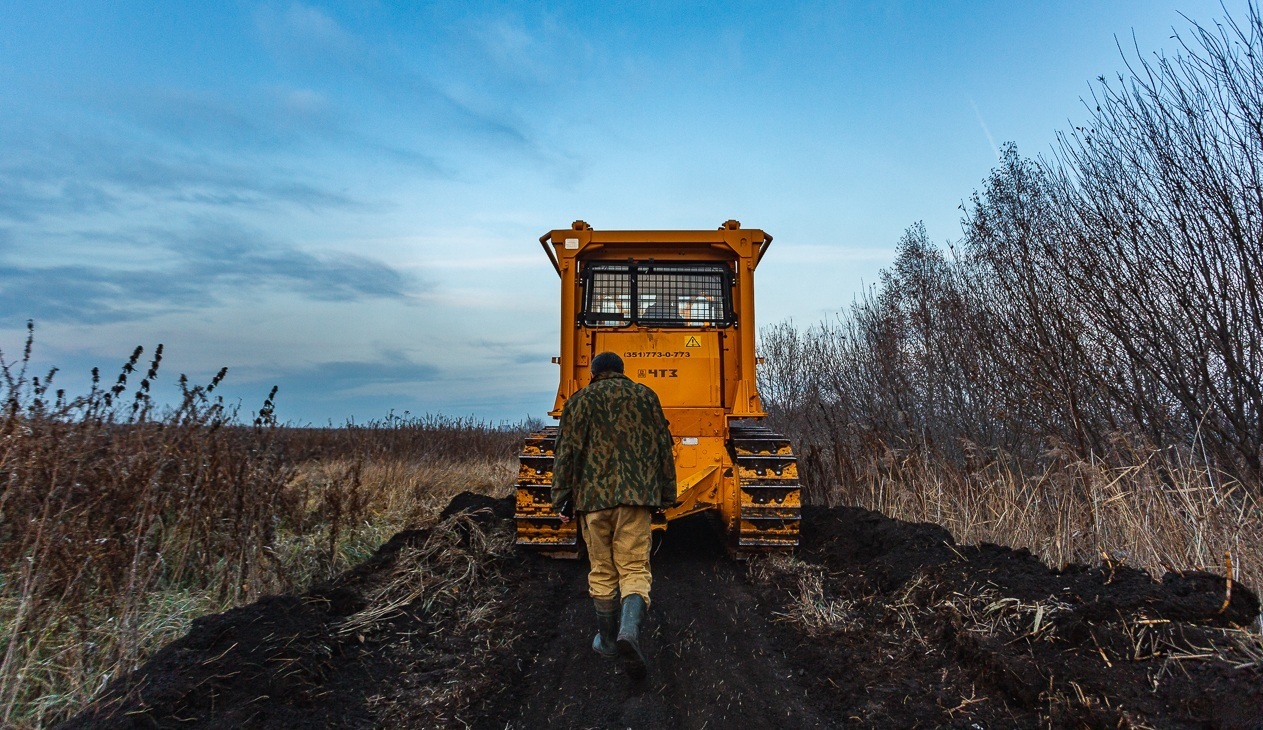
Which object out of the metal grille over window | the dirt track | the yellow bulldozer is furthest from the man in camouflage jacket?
the metal grille over window

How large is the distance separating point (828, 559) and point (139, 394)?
6533 millimetres

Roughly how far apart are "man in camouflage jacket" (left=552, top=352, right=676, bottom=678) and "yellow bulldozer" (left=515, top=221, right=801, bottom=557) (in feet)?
8.06

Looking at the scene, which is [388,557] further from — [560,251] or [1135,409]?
[1135,409]

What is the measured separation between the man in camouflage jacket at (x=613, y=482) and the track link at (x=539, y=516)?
1883mm

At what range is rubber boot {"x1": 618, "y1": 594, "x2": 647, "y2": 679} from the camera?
4.61 metres

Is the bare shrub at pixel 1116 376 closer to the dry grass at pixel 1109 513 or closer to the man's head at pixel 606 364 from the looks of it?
the dry grass at pixel 1109 513

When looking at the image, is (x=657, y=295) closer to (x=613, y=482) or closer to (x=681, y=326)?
(x=681, y=326)

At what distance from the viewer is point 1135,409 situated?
819 centimetres

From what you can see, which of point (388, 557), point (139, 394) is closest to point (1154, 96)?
point (388, 557)

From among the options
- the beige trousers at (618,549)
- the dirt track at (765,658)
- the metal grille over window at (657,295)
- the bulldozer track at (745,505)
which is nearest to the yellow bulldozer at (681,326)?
the metal grille over window at (657,295)

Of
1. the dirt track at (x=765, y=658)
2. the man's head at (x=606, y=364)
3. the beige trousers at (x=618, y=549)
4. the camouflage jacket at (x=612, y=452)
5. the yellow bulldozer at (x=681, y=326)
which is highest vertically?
the yellow bulldozer at (x=681, y=326)

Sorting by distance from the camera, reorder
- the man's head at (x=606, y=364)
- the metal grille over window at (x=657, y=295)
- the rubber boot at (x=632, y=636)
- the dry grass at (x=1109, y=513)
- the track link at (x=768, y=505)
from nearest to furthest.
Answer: the rubber boot at (x=632, y=636) < the dry grass at (x=1109, y=513) < the man's head at (x=606, y=364) < the track link at (x=768, y=505) < the metal grille over window at (x=657, y=295)

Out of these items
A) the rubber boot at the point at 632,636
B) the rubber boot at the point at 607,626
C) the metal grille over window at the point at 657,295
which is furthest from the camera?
the metal grille over window at the point at 657,295

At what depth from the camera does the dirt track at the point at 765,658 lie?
3664mm
